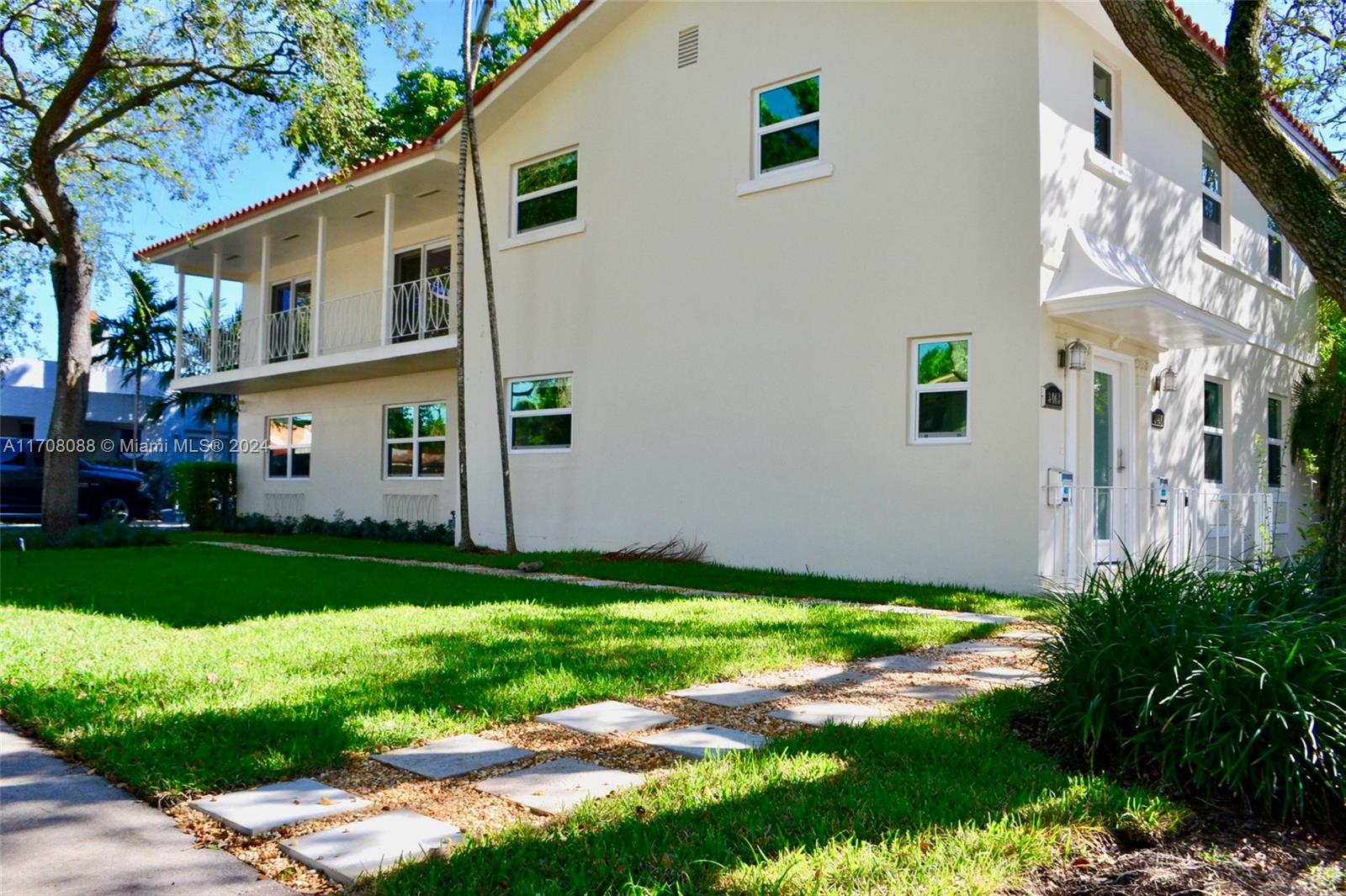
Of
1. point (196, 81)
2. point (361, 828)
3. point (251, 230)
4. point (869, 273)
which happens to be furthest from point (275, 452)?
point (361, 828)

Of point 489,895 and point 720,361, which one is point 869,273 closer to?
point 720,361

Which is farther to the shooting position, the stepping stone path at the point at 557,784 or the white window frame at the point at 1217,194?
the white window frame at the point at 1217,194

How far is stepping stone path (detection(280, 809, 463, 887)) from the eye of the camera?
2.89 m

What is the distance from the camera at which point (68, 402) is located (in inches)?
576

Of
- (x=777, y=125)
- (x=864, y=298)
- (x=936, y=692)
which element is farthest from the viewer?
(x=777, y=125)

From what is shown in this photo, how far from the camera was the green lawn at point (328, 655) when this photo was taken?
4.07 m

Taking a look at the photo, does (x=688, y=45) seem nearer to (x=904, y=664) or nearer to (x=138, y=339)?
(x=904, y=664)

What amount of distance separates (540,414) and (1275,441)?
10.4m

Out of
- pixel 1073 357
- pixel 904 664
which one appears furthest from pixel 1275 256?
pixel 904 664

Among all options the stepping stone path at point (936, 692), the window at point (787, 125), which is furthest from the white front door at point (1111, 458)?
the stepping stone path at point (936, 692)

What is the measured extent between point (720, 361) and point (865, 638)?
18.1ft

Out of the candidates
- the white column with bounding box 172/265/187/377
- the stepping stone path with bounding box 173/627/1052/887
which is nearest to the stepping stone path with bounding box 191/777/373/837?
the stepping stone path with bounding box 173/627/1052/887

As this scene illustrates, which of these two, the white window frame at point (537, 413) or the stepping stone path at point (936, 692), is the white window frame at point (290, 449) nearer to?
the white window frame at point (537, 413)

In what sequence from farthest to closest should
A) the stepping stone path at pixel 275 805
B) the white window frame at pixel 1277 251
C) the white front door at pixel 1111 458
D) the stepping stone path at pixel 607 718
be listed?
the white window frame at pixel 1277 251
the white front door at pixel 1111 458
the stepping stone path at pixel 607 718
the stepping stone path at pixel 275 805
